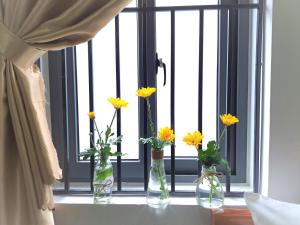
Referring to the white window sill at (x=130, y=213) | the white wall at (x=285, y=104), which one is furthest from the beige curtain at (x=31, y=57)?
the white wall at (x=285, y=104)

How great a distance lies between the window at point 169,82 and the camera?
121cm

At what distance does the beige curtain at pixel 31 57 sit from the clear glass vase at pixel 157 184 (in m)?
0.36

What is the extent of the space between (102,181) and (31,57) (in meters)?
0.52

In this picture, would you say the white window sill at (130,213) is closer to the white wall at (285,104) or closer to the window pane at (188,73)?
the white wall at (285,104)

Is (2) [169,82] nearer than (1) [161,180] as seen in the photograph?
No

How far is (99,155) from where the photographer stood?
114 cm

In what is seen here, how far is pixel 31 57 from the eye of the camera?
3.02ft

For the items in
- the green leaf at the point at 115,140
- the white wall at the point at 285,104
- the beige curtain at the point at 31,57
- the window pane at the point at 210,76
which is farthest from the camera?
the window pane at the point at 210,76

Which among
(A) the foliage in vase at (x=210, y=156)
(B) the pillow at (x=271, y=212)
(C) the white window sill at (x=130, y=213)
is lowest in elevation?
(C) the white window sill at (x=130, y=213)

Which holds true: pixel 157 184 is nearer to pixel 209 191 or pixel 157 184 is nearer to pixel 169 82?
pixel 209 191

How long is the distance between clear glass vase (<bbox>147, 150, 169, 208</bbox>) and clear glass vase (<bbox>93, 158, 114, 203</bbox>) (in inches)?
6.3

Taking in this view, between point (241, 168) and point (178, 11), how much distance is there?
0.71m

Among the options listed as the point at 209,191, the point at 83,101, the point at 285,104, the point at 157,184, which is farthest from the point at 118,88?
the point at 285,104

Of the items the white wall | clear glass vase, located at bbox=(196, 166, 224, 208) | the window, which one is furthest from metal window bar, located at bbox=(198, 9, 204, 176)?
the white wall
